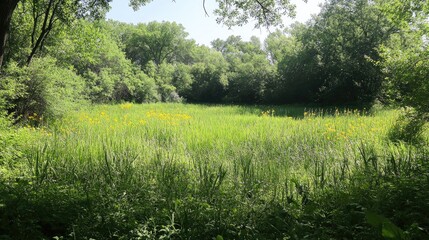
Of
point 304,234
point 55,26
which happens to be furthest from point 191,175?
point 55,26

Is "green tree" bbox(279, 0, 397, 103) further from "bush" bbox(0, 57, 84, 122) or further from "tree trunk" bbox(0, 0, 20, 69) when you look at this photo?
"tree trunk" bbox(0, 0, 20, 69)

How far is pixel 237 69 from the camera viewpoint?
30.9 m

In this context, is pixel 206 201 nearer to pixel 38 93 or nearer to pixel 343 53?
pixel 38 93

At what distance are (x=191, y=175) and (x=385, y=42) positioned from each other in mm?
18866

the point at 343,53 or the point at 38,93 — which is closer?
the point at 38,93

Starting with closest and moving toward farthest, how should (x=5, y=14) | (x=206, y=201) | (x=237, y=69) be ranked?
(x=206, y=201)
(x=5, y=14)
(x=237, y=69)

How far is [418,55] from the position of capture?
→ 25.9 ft

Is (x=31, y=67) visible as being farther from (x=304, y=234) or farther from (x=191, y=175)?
(x=304, y=234)

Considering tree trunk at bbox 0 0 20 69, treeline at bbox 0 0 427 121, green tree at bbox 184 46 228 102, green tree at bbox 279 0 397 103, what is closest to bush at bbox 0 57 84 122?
treeline at bbox 0 0 427 121

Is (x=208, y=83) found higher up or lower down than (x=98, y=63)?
lower down

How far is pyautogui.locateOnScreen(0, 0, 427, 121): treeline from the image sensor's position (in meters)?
10.5

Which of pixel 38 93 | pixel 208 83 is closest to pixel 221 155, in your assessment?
pixel 38 93

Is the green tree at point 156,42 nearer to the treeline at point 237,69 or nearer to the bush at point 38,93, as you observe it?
the treeline at point 237,69

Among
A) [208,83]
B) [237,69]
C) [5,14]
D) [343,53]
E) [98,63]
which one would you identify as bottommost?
[5,14]
